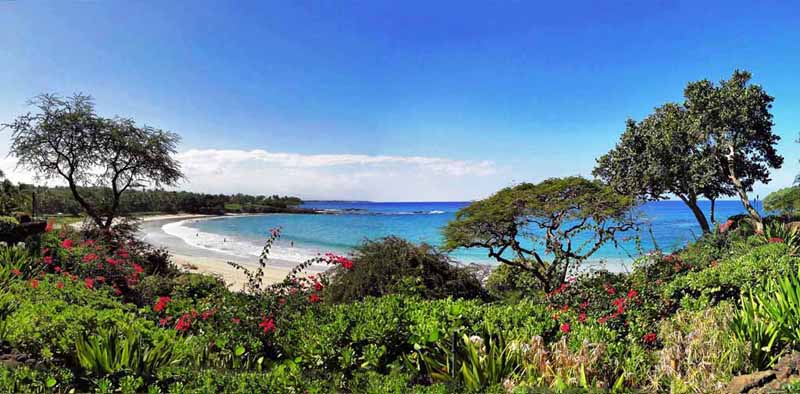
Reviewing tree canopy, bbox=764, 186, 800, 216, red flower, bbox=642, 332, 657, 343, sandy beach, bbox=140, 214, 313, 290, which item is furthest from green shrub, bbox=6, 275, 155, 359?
tree canopy, bbox=764, 186, 800, 216

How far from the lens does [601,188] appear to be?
1191cm

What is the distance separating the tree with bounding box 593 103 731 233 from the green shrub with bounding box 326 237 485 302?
456 inches

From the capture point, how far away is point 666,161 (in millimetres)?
17344

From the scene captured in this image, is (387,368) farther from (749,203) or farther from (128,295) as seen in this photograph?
(749,203)

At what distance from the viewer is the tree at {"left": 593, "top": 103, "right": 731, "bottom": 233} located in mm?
17094

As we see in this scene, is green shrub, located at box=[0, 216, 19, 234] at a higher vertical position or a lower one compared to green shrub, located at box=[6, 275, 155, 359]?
higher

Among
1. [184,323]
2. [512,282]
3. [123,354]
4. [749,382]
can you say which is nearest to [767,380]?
[749,382]

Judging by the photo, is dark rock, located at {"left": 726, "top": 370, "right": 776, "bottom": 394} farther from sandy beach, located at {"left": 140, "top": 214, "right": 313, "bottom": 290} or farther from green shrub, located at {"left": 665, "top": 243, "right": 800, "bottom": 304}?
sandy beach, located at {"left": 140, "top": 214, "right": 313, "bottom": 290}

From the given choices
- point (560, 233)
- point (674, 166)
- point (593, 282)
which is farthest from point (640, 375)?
point (674, 166)

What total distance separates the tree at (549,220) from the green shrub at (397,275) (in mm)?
2821

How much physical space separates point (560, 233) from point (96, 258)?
1029 cm

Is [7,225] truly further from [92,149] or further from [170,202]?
[170,202]

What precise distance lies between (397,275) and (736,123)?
52.1 feet

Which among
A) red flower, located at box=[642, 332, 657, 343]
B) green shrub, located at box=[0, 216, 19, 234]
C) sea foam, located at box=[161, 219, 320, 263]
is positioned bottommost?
sea foam, located at box=[161, 219, 320, 263]
